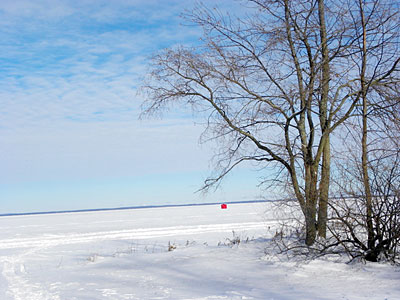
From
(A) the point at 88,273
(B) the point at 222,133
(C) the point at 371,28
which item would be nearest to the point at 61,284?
(A) the point at 88,273

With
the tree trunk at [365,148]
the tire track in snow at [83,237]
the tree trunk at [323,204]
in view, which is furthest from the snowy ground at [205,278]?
the tire track in snow at [83,237]

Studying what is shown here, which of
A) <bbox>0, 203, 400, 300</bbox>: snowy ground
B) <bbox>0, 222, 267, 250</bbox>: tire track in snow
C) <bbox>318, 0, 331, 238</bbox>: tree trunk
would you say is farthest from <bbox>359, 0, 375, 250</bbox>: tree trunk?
<bbox>0, 222, 267, 250</bbox>: tire track in snow

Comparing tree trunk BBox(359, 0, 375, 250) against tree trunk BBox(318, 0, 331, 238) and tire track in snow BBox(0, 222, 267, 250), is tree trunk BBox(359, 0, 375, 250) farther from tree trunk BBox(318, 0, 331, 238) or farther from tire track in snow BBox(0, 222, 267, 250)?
tire track in snow BBox(0, 222, 267, 250)

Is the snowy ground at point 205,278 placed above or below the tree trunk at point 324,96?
below

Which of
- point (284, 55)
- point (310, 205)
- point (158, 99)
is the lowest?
point (310, 205)

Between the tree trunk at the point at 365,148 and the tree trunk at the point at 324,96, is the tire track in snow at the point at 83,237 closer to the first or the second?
the tree trunk at the point at 324,96

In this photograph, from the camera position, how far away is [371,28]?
8.79 m

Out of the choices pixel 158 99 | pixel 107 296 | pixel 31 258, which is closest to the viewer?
pixel 107 296

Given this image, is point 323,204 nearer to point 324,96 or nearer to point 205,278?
point 324,96

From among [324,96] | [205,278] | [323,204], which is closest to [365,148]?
[323,204]

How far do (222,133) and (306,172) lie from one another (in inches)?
80.3

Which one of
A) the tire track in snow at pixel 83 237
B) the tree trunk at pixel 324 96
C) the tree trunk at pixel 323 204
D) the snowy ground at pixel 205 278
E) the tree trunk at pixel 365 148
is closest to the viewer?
the snowy ground at pixel 205 278

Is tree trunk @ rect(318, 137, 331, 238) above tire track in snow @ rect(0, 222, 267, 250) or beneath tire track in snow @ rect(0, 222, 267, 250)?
above

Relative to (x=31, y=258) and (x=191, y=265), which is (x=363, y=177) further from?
(x=31, y=258)
